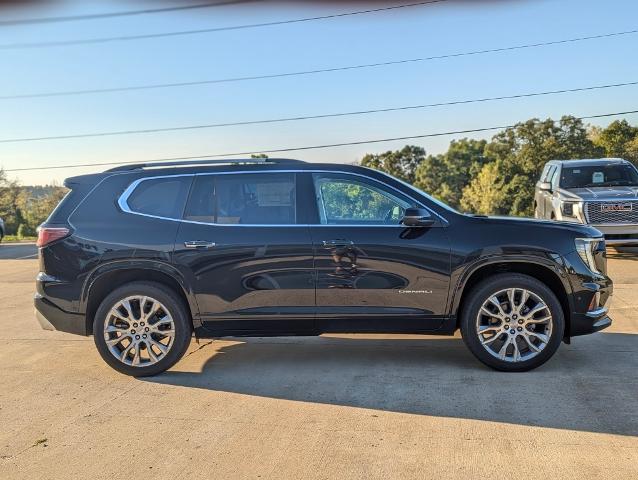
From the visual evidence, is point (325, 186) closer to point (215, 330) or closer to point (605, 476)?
point (215, 330)

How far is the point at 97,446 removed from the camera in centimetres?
355

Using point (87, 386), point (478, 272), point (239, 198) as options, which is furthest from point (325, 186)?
point (87, 386)

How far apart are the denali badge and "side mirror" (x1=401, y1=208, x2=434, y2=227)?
747cm

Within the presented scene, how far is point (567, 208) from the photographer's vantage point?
11.2m

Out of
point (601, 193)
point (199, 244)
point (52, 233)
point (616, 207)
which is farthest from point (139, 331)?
point (601, 193)

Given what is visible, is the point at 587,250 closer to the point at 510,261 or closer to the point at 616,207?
the point at 510,261

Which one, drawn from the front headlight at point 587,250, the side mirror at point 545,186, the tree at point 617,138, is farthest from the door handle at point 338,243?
the tree at point 617,138

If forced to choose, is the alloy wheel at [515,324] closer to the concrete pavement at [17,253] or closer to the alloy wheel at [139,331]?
the alloy wheel at [139,331]

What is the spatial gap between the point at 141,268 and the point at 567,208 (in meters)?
9.19

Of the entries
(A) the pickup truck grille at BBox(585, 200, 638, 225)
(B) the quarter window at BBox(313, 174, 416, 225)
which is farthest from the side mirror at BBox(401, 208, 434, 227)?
(A) the pickup truck grille at BBox(585, 200, 638, 225)

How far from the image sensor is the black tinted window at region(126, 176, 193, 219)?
4996 mm

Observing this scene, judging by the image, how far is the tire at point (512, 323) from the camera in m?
4.68

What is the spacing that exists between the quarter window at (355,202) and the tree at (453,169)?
9964cm

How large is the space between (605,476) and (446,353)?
2.45 meters
